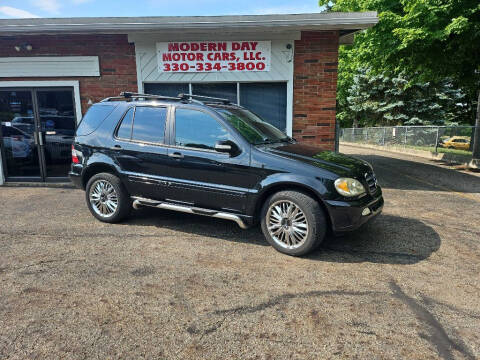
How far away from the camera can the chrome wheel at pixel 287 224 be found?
3.85 m

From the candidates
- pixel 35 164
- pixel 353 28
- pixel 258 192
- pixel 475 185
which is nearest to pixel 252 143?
pixel 258 192

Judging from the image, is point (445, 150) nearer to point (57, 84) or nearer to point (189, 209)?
point (189, 209)

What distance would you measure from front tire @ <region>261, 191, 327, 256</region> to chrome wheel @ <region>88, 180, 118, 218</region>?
2.46 metres

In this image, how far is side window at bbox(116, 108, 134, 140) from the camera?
4.87 meters

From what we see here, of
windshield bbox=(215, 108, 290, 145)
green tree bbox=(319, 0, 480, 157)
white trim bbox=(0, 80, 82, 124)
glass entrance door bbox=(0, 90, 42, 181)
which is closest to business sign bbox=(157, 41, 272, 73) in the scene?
white trim bbox=(0, 80, 82, 124)

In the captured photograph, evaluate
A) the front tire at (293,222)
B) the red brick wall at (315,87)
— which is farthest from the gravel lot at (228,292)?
the red brick wall at (315,87)

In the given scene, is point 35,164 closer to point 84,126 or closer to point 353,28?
point 84,126

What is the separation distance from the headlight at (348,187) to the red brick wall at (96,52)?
6108mm

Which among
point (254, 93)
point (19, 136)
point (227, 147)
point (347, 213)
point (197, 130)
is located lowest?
point (347, 213)

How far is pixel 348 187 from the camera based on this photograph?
375cm

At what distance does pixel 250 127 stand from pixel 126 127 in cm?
191

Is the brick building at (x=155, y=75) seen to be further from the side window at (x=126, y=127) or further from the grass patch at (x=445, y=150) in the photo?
the grass patch at (x=445, y=150)

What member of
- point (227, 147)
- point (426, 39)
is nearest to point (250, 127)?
point (227, 147)

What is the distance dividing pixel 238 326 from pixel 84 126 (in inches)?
165
